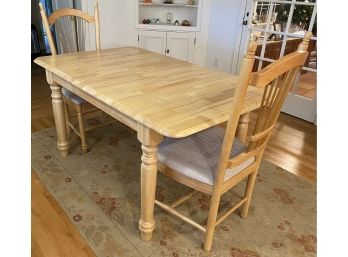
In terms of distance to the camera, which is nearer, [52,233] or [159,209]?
[52,233]

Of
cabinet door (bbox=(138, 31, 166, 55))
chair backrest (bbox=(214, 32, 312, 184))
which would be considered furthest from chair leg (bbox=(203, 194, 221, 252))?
cabinet door (bbox=(138, 31, 166, 55))

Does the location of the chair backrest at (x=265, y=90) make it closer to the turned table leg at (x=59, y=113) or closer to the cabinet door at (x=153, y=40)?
the turned table leg at (x=59, y=113)

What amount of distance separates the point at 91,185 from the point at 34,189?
362 millimetres

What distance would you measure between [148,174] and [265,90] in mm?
625

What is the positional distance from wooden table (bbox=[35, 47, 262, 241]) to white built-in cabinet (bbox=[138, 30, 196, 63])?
154cm

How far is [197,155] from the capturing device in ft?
4.51

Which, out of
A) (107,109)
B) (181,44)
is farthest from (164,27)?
(107,109)

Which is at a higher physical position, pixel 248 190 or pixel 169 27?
pixel 169 27

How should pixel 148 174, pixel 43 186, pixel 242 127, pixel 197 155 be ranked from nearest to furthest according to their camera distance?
pixel 148 174
pixel 197 155
pixel 242 127
pixel 43 186

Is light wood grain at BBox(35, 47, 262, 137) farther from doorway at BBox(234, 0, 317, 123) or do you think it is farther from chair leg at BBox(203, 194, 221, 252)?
doorway at BBox(234, 0, 317, 123)

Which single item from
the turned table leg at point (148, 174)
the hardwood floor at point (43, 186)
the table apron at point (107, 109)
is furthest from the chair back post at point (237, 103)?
the hardwood floor at point (43, 186)

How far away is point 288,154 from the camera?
2.40 metres

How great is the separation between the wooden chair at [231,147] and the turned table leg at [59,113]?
0.90m

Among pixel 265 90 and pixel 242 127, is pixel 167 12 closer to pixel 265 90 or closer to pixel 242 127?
pixel 242 127
